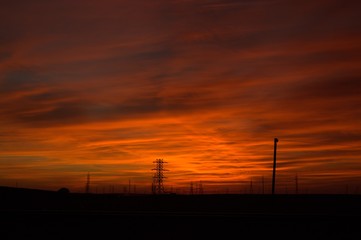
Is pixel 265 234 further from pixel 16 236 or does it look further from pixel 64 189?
pixel 64 189

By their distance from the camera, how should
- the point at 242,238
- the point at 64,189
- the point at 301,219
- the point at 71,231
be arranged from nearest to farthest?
1. the point at 242,238
2. the point at 71,231
3. the point at 301,219
4. the point at 64,189

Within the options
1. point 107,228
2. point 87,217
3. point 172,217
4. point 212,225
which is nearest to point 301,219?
point 212,225

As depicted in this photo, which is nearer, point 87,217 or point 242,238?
point 242,238

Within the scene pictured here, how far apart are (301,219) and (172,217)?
7091 millimetres

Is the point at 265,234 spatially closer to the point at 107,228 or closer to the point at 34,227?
the point at 107,228

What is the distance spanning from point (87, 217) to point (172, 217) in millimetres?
4859

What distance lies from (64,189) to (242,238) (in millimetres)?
56206

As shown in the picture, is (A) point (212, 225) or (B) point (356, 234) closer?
(B) point (356, 234)

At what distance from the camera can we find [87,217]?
23.5 m

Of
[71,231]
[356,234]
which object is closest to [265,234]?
[356,234]

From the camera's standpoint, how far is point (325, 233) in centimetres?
1894

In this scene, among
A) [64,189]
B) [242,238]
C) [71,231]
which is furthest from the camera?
[64,189]

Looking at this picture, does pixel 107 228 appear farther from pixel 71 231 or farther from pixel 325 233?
pixel 325 233

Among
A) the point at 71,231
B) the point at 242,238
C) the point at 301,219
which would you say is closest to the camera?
the point at 242,238
